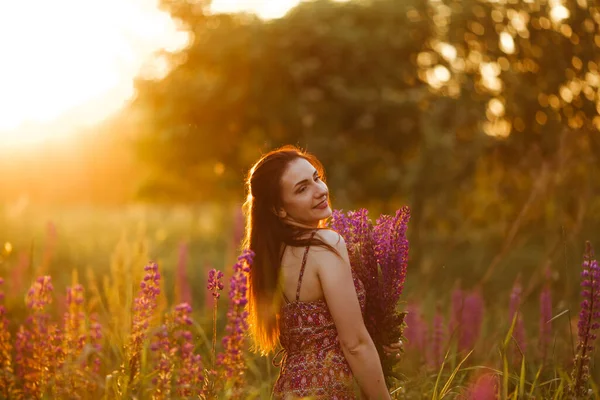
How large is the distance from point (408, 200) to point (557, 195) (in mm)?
2094

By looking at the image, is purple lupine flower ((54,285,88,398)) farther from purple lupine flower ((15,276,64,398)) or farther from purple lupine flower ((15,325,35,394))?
purple lupine flower ((15,325,35,394))

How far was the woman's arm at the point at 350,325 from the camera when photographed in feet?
8.05

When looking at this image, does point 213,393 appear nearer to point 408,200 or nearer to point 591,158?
point 591,158

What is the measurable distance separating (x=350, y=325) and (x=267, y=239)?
0.52 metres

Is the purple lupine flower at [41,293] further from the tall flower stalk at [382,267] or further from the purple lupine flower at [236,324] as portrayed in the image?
the tall flower stalk at [382,267]

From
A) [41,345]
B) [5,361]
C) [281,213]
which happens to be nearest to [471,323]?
[281,213]

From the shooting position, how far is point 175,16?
909 cm

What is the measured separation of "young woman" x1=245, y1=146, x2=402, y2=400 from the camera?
8.11 ft

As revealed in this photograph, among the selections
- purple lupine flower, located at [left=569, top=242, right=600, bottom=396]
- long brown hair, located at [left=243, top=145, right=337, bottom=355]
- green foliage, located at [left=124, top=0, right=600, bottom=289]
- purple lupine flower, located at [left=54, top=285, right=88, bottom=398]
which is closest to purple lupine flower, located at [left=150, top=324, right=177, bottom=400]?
purple lupine flower, located at [left=54, top=285, right=88, bottom=398]

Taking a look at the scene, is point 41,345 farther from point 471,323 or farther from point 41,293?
point 471,323

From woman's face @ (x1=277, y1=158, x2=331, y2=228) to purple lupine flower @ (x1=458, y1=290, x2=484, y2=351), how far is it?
1529 millimetres

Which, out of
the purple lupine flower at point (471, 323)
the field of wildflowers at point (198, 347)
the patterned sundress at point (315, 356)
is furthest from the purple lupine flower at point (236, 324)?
the purple lupine flower at point (471, 323)

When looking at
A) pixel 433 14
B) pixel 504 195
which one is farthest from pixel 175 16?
pixel 504 195

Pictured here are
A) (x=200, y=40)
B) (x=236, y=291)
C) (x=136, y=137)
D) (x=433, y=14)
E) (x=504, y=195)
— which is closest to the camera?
(x=236, y=291)
